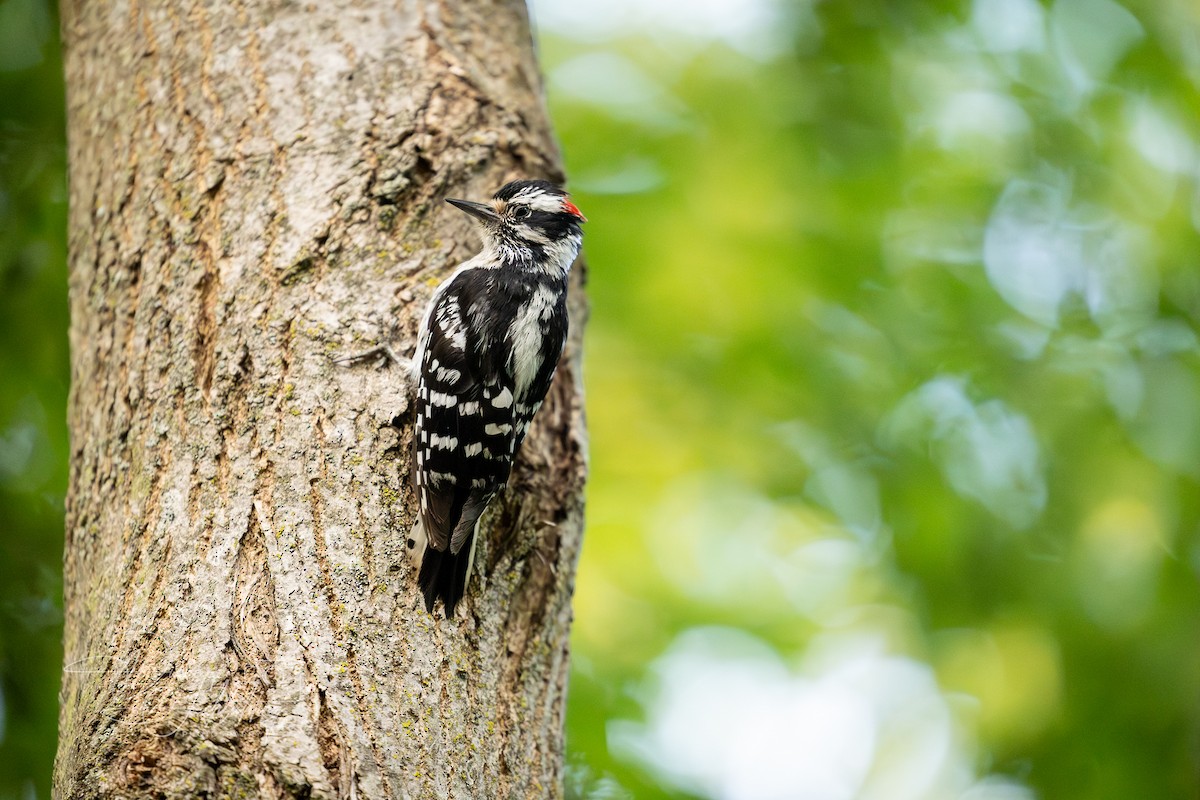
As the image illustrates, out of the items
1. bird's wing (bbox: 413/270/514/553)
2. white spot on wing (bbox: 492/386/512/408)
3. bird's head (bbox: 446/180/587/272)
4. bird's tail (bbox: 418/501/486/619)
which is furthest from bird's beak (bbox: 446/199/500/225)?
bird's tail (bbox: 418/501/486/619)

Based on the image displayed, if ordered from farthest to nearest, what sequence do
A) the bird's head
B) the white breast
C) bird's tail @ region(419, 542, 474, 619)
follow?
the bird's head, the white breast, bird's tail @ region(419, 542, 474, 619)

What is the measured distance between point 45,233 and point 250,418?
7.60 ft

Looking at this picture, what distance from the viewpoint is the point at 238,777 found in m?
2.05

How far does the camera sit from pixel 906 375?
17.5 feet

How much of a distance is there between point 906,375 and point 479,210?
2984 mm

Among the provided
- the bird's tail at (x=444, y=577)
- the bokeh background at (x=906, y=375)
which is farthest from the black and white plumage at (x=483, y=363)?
the bokeh background at (x=906, y=375)

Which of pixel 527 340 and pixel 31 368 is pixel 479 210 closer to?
pixel 527 340

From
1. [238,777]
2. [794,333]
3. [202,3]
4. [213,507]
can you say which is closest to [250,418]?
[213,507]

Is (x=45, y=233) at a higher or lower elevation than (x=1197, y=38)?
lower

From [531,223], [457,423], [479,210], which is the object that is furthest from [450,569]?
[531,223]

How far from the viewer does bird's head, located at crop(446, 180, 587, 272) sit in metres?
3.35

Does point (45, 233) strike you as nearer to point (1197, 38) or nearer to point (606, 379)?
point (606, 379)

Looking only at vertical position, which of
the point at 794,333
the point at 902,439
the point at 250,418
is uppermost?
the point at 794,333

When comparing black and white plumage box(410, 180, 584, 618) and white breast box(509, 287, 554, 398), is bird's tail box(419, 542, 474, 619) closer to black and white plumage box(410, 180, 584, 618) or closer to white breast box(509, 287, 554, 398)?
black and white plumage box(410, 180, 584, 618)
